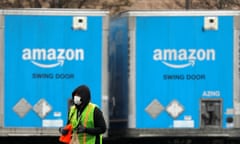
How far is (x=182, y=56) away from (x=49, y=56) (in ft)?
6.79

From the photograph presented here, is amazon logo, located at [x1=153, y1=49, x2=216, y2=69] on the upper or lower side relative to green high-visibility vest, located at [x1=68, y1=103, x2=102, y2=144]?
upper

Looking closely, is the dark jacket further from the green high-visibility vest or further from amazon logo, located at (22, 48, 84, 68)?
amazon logo, located at (22, 48, 84, 68)

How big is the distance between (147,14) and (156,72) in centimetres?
92

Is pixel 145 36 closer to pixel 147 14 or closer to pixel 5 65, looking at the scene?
pixel 147 14

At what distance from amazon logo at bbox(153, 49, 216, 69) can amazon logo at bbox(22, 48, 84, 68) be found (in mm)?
1250

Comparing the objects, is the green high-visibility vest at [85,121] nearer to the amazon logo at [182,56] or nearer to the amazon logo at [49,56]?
the amazon logo at [49,56]

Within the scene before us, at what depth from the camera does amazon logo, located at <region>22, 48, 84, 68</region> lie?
1212 centimetres

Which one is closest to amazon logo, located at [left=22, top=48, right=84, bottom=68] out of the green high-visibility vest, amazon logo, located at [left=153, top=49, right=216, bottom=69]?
amazon logo, located at [left=153, top=49, right=216, bottom=69]

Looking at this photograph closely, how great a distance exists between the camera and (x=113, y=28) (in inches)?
532

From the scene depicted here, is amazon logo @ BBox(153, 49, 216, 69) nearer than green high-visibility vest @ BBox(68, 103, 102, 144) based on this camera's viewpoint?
No

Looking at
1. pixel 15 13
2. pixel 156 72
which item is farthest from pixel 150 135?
pixel 15 13

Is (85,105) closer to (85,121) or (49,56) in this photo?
(85,121)

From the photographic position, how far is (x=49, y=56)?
12.1 m

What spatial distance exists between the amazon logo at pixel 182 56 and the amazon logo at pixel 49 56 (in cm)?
125
